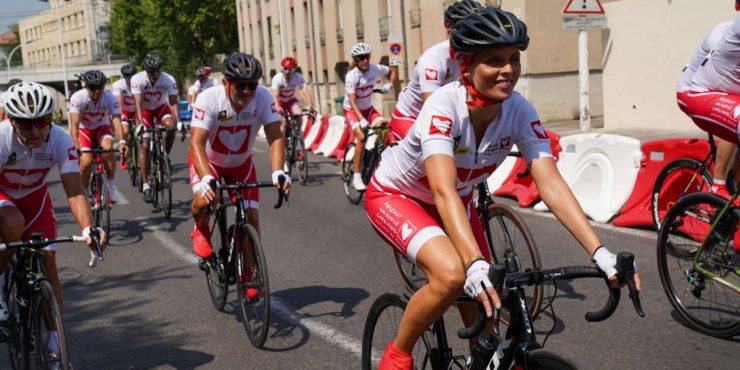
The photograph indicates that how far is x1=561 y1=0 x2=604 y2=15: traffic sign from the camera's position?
1614 cm

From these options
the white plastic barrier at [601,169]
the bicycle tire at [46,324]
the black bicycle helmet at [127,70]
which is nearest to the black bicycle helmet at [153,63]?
the black bicycle helmet at [127,70]

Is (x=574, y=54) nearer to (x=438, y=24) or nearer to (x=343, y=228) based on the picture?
(x=438, y=24)

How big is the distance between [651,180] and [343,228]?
3518 mm

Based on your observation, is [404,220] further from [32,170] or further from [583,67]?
[583,67]

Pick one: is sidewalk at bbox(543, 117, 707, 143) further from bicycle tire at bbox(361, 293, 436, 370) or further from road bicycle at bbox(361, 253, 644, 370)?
road bicycle at bbox(361, 253, 644, 370)

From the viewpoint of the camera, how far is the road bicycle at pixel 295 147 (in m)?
14.7

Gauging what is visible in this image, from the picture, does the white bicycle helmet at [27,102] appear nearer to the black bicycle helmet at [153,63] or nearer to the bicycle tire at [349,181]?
the bicycle tire at [349,181]

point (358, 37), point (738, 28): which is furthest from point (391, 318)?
point (358, 37)

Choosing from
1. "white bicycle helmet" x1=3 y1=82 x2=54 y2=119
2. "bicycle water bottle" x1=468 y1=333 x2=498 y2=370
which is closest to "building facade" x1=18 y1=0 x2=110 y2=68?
"white bicycle helmet" x1=3 y1=82 x2=54 y2=119

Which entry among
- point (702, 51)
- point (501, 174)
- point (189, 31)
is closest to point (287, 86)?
point (501, 174)

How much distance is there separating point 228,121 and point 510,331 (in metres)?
4.08

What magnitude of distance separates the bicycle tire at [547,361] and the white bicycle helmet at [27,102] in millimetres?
3295

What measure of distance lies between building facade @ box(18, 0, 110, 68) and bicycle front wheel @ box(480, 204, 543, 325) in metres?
110

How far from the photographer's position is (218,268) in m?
6.71
